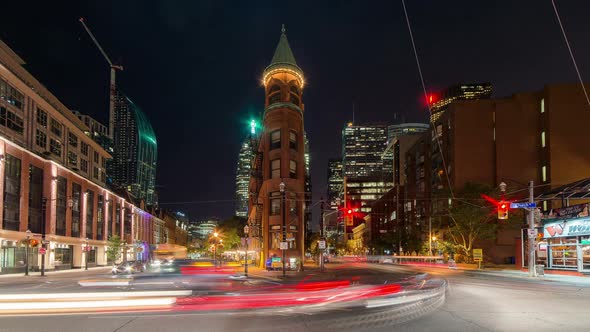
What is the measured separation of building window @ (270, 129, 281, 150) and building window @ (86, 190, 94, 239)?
35.3m

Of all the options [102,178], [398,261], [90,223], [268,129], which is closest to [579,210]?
[268,129]

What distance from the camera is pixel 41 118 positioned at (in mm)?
66750

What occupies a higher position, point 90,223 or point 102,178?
point 102,178

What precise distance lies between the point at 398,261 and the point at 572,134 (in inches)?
1445

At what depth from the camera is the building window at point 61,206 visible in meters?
64.2

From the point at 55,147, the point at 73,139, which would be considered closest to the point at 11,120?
the point at 55,147

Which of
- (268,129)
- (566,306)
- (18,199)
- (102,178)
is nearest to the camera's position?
(566,306)

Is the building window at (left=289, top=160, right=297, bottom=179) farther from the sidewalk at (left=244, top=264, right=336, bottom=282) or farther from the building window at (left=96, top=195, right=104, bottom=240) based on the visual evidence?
the building window at (left=96, top=195, right=104, bottom=240)

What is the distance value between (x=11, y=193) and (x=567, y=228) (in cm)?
5690

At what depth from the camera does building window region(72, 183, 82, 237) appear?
70.4 metres

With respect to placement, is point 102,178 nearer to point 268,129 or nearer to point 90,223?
point 90,223

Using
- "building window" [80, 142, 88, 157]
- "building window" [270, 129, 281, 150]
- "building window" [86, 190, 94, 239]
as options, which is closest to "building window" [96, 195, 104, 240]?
"building window" [86, 190, 94, 239]

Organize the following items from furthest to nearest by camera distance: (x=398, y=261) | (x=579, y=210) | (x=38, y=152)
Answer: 1. (x=398, y=261)
2. (x=38, y=152)
3. (x=579, y=210)

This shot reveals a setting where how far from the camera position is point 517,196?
3108 inches
